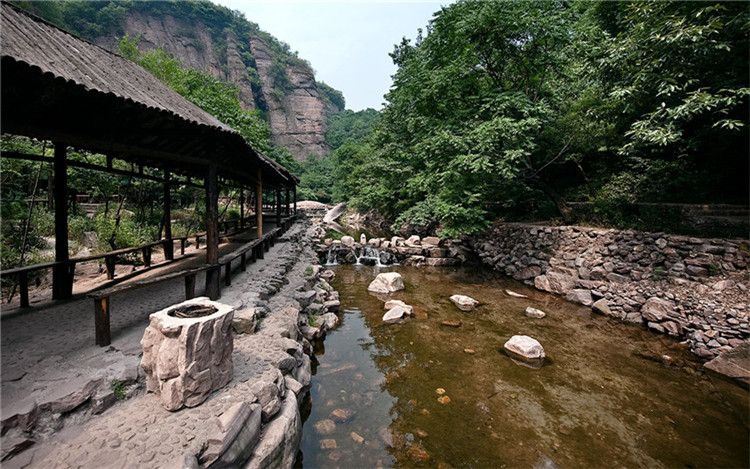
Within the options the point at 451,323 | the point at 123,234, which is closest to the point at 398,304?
the point at 451,323

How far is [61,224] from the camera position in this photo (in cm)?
467

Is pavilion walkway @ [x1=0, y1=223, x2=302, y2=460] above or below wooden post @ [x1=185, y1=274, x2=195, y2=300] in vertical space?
below

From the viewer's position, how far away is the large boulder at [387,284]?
9.56m

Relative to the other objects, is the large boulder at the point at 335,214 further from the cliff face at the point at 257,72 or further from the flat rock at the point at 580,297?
the cliff face at the point at 257,72

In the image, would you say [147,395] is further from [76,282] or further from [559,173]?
[559,173]

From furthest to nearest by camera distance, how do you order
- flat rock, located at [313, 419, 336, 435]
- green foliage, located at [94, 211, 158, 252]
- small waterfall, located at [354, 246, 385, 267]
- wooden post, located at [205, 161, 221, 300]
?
small waterfall, located at [354, 246, 385, 267], green foliage, located at [94, 211, 158, 252], wooden post, located at [205, 161, 221, 300], flat rock, located at [313, 419, 336, 435]

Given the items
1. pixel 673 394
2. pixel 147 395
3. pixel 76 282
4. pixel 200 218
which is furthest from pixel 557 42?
pixel 200 218

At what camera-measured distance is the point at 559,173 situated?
560 inches

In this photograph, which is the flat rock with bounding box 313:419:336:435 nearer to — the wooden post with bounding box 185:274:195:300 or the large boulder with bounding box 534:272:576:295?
the wooden post with bounding box 185:274:195:300

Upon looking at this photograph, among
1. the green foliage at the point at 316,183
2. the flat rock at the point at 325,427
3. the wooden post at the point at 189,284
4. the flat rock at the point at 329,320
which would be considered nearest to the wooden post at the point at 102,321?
the wooden post at the point at 189,284

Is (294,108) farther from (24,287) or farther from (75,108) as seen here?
(75,108)

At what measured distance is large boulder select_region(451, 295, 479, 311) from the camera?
26.9 feet

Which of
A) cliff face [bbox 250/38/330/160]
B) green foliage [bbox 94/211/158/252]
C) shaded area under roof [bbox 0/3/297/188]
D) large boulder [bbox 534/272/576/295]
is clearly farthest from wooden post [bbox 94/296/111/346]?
cliff face [bbox 250/38/330/160]

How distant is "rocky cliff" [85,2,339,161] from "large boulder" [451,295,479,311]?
183 ft
